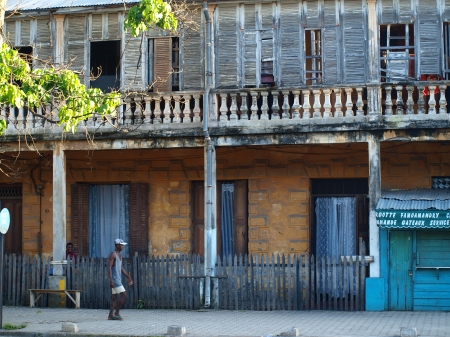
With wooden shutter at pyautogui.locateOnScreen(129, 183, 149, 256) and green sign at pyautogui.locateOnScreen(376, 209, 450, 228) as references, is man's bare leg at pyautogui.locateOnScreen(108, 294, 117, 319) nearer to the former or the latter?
wooden shutter at pyautogui.locateOnScreen(129, 183, 149, 256)

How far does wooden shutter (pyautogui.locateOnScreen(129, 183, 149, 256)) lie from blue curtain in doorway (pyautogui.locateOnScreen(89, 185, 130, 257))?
0.26 meters

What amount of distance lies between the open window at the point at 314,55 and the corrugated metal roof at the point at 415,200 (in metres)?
3.08

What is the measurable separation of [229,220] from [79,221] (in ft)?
13.1

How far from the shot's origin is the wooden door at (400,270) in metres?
17.5

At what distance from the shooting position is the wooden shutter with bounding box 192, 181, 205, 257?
68.8 ft

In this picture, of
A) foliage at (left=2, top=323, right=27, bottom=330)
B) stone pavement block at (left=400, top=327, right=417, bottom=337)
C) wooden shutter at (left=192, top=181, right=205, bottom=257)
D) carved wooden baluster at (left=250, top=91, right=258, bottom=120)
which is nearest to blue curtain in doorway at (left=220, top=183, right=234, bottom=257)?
wooden shutter at (left=192, top=181, right=205, bottom=257)

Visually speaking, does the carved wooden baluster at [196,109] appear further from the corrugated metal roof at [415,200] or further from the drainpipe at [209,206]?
the corrugated metal roof at [415,200]

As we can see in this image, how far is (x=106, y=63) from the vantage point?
20.7 metres

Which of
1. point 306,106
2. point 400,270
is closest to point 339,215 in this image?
point 400,270

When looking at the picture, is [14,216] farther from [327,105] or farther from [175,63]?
[327,105]

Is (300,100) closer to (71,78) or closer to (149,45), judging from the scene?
(149,45)

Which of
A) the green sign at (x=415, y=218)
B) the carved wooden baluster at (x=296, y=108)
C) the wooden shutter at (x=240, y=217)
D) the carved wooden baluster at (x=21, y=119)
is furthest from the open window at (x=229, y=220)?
the carved wooden baluster at (x=21, y=119)

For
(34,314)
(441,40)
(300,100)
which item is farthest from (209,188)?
(441,40)

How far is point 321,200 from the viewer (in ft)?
67.1
